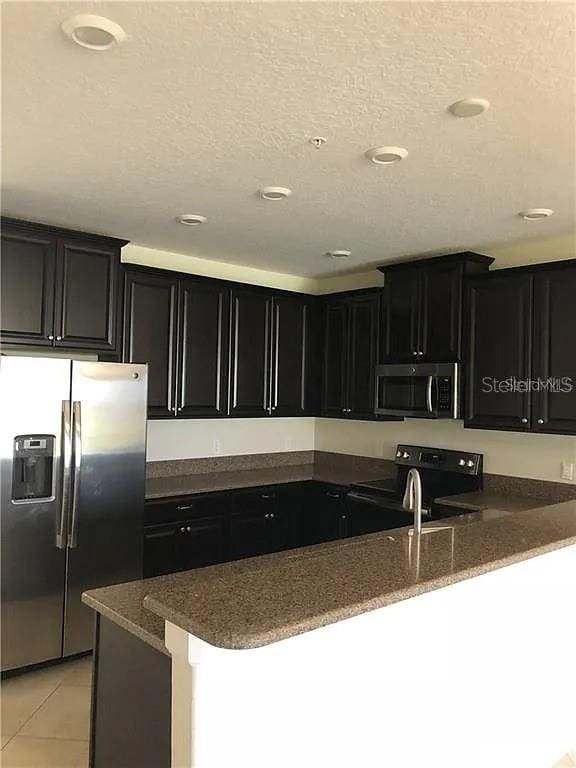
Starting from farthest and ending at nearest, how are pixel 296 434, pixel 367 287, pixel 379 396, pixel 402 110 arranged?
pixel 296 434 → pixel 367 287 → pixel 379 396 → pixel 402 110

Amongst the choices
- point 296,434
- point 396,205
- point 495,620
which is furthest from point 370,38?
point 296,434

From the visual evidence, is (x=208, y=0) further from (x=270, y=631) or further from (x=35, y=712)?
(x=35, y=712)

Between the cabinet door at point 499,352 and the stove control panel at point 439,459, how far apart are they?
374 mm

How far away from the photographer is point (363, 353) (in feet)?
15.3

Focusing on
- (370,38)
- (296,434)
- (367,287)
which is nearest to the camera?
(370,38)

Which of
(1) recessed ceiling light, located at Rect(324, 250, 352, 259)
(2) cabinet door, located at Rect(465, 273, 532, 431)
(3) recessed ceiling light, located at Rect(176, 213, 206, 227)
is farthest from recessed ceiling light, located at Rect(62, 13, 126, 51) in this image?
(2) cabinet door, located at Rect(465, 273, 532, 431)

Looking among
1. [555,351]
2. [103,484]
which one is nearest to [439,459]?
[555,351]

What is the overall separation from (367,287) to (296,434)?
138 cm

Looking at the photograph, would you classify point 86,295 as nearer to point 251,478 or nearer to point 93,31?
point 251,478

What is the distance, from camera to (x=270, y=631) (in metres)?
1.29

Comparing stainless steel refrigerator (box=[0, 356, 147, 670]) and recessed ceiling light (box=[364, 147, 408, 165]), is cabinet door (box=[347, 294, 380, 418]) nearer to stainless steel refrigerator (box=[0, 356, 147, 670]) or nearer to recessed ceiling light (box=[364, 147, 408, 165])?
stainless steel refrigerator (box=[0, 356, 147, 670])

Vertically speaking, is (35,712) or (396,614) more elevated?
(396,614)

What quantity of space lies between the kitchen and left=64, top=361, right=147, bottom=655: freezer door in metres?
0.01

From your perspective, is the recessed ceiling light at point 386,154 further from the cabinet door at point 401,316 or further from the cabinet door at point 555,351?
the cabinet door at point 401,316
